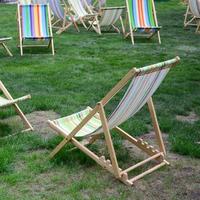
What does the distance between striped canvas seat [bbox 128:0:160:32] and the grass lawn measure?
0.39 meters

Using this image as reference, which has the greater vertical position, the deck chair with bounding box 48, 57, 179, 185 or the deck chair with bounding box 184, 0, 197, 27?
the deck chair with bounding box 48, 57, 179, 185

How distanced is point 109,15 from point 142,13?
111cm

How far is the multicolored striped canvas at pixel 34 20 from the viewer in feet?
28.8

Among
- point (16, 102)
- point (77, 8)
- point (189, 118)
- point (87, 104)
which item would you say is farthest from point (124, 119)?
point (77, 8)

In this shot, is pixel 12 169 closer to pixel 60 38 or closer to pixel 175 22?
pixel 60 38

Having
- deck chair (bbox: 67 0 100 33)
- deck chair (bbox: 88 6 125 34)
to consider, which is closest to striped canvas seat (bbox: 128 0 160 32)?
deck chair (bbox: 88 6 125 34)

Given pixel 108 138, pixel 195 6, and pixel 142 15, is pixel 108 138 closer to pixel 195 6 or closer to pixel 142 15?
pixel 142 15

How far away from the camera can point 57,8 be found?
11.3 metres

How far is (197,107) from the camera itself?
19.0 feet

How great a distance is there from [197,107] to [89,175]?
7.70ft

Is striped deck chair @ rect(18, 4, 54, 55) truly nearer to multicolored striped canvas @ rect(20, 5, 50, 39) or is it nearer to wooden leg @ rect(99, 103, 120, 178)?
multicolored striped canvas @ rect(20, 5, 50, 39)

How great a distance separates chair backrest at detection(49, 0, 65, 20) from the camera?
36.7 ft

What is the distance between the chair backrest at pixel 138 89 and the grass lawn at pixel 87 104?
511 millimetres

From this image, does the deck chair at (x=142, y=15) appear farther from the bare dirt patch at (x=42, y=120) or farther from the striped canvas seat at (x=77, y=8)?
the bare dirt patch at (x=42, y=120)
